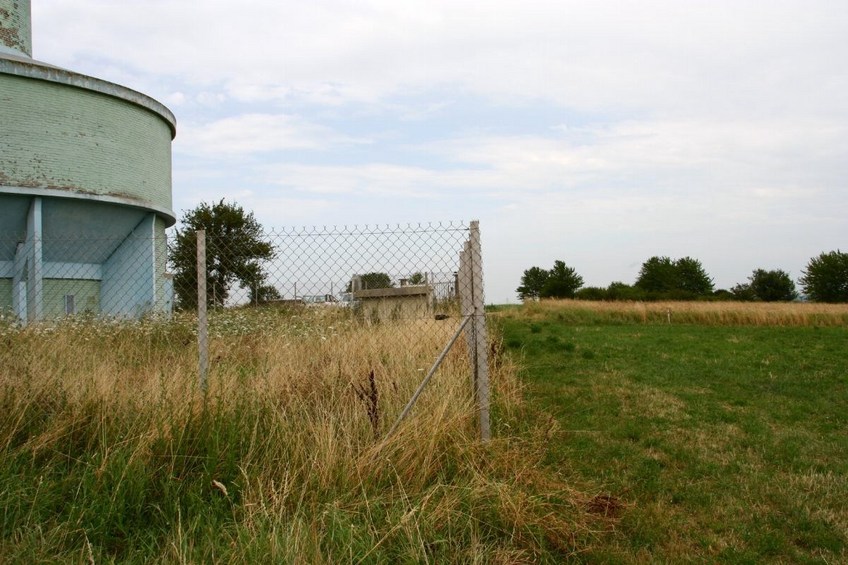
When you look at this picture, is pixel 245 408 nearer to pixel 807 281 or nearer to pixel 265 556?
pixel 265 556

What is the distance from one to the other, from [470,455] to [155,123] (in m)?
10.5

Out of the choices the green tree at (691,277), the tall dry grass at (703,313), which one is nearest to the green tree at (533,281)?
the green tree at (691,277)

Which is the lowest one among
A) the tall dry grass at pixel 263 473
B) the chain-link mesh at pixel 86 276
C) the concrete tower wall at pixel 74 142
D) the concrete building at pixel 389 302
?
the tall dry grass at pixel 263 473

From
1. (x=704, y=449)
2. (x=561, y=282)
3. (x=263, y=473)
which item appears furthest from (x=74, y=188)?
(x=561, y=282)

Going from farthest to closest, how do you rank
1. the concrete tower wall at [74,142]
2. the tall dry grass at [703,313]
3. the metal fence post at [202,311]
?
the tall dry grass at [703,313]
the concrete tower wall at [74,142]
the metal fence post at [202,311]

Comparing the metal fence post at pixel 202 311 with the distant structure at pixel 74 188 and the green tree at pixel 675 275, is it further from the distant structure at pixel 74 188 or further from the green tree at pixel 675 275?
the green tree at pixel 675 275

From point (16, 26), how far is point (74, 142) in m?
3.64

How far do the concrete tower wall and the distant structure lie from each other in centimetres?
1

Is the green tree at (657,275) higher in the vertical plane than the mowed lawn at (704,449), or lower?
higher

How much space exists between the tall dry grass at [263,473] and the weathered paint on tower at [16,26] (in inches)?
379

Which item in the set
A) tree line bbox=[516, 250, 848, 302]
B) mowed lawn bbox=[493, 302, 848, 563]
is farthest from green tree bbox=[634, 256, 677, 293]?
mowed lawn bbox=[493, 302, 848, 563]

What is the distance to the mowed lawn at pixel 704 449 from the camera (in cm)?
373

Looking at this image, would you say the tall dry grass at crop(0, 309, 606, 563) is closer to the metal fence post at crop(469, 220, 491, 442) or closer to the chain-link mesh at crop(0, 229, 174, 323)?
the metal fence post at crop(469, 220, 491, 442)

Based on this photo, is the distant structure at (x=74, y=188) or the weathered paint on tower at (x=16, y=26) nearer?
the distant structure at (x=74, y=188)
